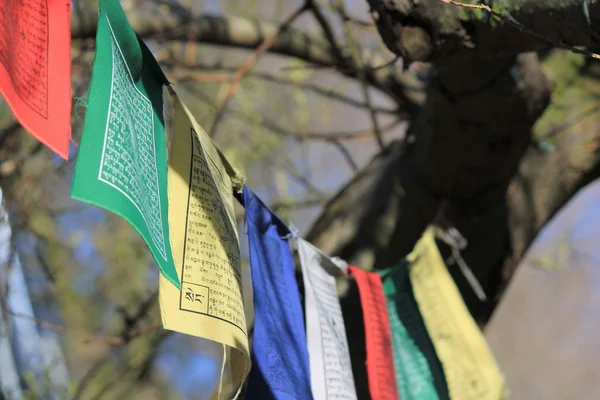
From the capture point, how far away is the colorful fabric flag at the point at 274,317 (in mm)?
729

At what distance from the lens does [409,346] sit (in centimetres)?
107

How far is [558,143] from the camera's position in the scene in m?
1.40

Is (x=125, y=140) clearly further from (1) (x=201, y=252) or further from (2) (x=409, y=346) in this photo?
(2) (x=409, y=346)

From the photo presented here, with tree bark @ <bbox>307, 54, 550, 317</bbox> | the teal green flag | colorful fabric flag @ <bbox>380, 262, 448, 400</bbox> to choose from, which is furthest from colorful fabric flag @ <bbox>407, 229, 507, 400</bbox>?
the teal green flag

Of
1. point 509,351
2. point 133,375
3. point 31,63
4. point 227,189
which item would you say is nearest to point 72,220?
point 133,375

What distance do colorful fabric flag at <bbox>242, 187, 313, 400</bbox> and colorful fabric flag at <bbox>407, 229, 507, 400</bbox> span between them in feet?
1.05

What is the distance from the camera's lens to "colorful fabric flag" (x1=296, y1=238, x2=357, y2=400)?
0.82 m

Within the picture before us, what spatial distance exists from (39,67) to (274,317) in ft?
1.25

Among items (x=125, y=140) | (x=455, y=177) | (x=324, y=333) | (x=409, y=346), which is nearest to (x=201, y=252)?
(x=125, y=140)

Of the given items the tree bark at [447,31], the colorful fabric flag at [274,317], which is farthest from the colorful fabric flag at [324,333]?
the tree bark at [447,31]

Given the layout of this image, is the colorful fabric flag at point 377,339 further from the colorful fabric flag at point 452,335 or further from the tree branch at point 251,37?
the tree branch at point 251,37

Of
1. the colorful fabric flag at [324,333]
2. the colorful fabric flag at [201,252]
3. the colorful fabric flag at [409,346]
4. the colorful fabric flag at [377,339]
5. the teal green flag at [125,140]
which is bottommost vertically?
the colorful fabric flag at [409,346]

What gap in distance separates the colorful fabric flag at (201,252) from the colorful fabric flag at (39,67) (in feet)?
0.41

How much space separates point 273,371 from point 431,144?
611 millimetres
